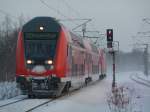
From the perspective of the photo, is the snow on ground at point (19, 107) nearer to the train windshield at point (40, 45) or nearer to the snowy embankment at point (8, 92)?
the train windshield at point (40, 45)

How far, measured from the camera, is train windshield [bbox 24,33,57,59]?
2370 cm

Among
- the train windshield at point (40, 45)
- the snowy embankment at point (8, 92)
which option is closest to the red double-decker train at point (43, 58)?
the train windshield at point (40, 45)

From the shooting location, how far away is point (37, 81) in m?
23.4

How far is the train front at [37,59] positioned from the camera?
76.8 feet

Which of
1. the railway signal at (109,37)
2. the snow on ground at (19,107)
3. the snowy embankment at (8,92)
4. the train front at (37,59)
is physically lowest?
the snowy embankment at (8,92)

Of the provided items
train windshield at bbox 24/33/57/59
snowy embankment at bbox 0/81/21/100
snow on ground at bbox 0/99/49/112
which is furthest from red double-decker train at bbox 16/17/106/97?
snowy embankment at bbox 0/81/21/100

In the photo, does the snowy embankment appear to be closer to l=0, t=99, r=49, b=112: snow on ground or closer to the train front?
the train front

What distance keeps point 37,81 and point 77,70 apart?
547 cm

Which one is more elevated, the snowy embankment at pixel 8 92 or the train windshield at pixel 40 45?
the train windshield at pixel 40 45

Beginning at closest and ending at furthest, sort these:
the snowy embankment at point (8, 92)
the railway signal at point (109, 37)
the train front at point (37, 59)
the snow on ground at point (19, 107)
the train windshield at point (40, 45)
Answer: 1. the snow on ground at point (19, 107)
2. the train front at point (37, 59)
3. the train windshield at point (40, 45)
4. the snowy embankment at point (8, 92)
5. the railway signal at point (109, 37)

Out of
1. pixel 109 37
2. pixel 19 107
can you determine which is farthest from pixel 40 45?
pixel 109 37

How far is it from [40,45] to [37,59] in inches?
29.5

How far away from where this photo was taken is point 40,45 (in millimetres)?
23859

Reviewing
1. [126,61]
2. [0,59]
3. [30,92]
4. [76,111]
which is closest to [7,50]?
[0,59]
